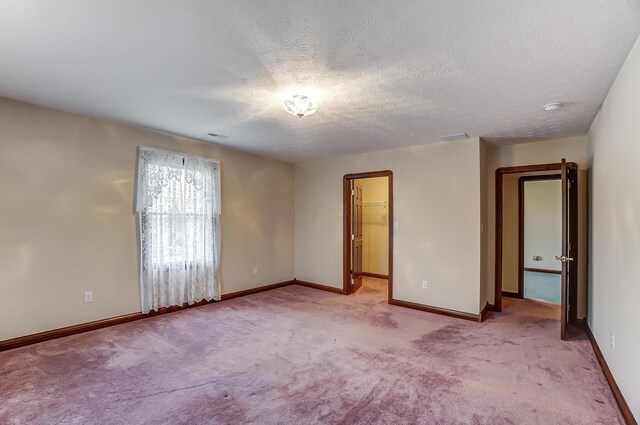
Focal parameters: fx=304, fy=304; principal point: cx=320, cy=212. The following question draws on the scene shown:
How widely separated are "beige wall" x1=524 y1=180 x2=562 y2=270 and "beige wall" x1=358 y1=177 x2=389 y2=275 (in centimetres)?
347

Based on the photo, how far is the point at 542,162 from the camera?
4.10 metres

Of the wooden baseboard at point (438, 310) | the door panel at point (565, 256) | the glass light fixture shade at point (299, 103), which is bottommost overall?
the wooden baseboard at point (438, 310)

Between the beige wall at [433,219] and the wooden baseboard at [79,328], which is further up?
the beige wall at [433,219]

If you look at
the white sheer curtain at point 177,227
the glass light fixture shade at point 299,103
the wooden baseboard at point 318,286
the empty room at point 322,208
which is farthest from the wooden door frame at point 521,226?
the white sheer curtain at point 177,227

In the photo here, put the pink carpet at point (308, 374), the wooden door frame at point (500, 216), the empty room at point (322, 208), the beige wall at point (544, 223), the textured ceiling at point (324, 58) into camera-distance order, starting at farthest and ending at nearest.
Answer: the beige wall at point (544, 223)
the wooden door frame at point (500, 216)
the pink carpet at point (308, 374)
the empty room at point (322, 208)
the textured ceiling at point (324, 58)

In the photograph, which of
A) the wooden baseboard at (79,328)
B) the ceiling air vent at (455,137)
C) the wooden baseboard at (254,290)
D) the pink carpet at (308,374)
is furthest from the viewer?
the wooden baseboard at (254,290)

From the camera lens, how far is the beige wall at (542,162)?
382 centimetres

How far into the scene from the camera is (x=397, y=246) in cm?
466

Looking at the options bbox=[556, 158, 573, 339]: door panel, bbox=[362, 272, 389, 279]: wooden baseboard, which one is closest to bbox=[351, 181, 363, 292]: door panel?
bbox=[362, 272, 389, 279]: wooden baseboard

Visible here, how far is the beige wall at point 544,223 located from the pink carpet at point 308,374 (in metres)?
4.28

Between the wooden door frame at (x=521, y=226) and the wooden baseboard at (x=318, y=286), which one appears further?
the wooden baseboard at (x=318, y=286)

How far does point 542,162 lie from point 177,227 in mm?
5019

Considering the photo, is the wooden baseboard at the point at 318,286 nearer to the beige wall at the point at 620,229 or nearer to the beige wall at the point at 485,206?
the beige wall at the point at 485,206

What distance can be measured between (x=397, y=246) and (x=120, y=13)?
4.09 meters
